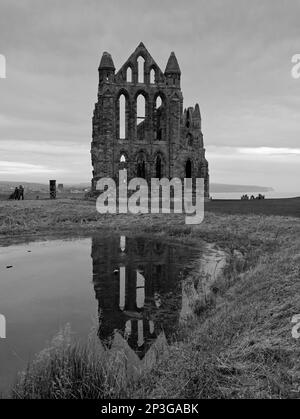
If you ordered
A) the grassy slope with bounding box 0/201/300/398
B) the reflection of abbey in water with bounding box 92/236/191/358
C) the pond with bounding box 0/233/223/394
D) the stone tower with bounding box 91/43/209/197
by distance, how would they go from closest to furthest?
1. the grassy slope with bounding box 0/201/300/398
2. the pond with bounding box 0/233/223/394
3. the reflection of abbey in water with bounding box 92/236/191/358
4. the stone tower with bounding box 91/43/209/197

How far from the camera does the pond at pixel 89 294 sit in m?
9.30

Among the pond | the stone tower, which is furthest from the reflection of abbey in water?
the stone tower

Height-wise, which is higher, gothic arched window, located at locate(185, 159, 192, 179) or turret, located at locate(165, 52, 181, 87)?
turret, located at locate(165, 52, 181, 87)

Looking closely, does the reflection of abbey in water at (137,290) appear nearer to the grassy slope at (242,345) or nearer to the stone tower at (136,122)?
the grassy slope at (242,345)

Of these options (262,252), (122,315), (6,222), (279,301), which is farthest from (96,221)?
(279,301)

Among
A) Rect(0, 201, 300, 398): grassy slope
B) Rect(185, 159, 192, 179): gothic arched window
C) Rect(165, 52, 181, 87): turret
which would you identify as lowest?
→ Rect(0, 201, 300, 398): grassy slope

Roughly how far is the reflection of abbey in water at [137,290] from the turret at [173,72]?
32.0 metres

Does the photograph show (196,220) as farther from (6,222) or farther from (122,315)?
(122,315)

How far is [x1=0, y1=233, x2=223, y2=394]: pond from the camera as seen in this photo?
30.5 ft

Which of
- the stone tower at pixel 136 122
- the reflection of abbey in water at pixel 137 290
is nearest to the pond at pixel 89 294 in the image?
the reflection of abbey in water at pixel 137 290

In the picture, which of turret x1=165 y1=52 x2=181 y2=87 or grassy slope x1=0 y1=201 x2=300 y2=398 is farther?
turret x1=165 y1=52 x2=181 y2=87

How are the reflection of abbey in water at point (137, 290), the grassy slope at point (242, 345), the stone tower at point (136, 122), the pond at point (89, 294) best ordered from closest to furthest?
1. the grassy slope at point (242, 345)
2. the pond at point (89, 294)
3. the reflection of abbey in water at point (137, 290)
4. the stone tower at point (136, 122)

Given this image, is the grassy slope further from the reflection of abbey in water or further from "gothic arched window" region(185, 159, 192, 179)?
"gothic arched window" region(185, 159, 192, 179)

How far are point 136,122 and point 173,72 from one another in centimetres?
764
